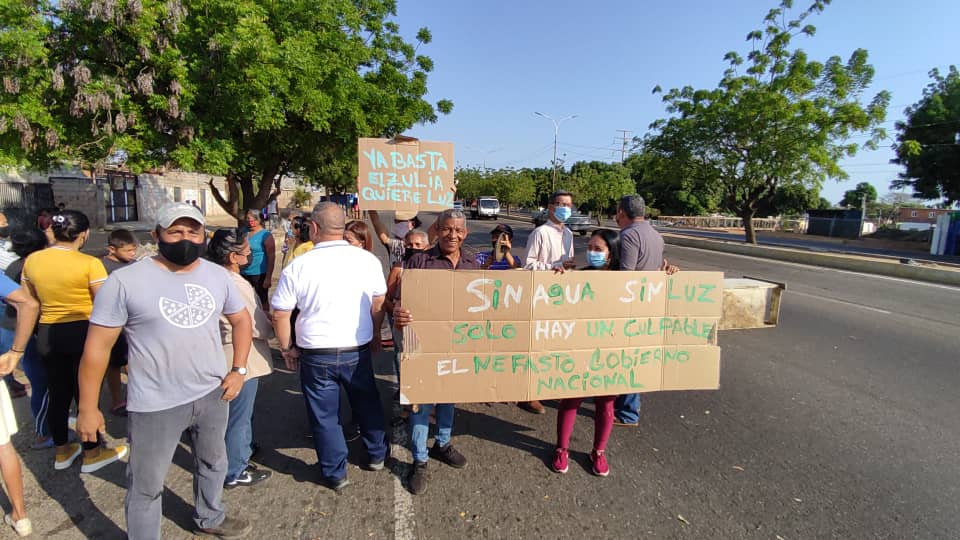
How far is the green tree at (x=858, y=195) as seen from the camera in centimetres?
5861

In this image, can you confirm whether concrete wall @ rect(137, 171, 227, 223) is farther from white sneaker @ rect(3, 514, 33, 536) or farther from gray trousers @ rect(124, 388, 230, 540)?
gray trousers @ rect(124, 388, 230, 540)

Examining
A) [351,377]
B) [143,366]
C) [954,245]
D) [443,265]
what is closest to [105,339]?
[143,366]

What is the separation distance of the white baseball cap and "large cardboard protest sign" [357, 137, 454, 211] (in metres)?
2.34

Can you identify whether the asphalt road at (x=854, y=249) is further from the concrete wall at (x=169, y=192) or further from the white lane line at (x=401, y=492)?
the concrete wall at (x=169, y=192)

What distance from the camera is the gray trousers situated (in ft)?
6.91

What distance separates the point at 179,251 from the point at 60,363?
71.9 inches

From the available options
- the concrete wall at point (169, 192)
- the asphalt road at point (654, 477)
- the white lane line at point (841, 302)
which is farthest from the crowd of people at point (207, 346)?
the concrete wall at point (169, 192)

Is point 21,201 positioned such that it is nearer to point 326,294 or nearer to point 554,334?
point 326,294

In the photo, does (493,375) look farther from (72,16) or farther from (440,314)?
(72,16)

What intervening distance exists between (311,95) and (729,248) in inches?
669

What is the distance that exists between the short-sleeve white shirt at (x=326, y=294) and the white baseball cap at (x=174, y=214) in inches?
21.9

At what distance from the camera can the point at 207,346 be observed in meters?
2.27

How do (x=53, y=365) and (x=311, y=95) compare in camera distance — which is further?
(x=311, y=95)

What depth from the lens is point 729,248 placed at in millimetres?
18797
